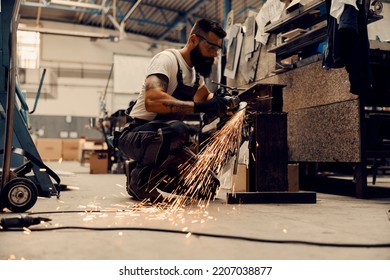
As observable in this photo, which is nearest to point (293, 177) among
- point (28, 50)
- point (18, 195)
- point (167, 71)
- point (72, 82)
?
point (167, 71)

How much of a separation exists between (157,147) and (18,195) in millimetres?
752

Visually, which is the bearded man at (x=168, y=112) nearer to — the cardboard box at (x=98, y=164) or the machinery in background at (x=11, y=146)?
the machinery in background at (x=11, y=146)

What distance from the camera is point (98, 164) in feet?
18.8

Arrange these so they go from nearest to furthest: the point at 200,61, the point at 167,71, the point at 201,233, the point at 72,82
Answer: the point at 201,233 < the point at 167,71 < the point at 200,61 < the point at 72,82

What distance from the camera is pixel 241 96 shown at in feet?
8.17

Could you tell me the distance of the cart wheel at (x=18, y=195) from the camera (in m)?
1.83

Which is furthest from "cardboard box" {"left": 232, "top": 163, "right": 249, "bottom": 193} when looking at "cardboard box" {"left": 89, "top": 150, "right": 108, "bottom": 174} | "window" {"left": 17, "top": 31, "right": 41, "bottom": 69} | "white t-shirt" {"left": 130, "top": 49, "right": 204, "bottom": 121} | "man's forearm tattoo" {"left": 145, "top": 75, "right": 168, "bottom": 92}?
"window" {"left": 17, "top": 31, "right": 41, "bottom": 69}

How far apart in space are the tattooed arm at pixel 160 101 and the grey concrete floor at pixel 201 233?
0.53 m

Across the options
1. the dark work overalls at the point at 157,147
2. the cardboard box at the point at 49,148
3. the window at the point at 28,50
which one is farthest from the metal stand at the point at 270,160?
the cardboard box at the point at 49,148

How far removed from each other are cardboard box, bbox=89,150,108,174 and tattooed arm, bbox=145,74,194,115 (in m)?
3.68

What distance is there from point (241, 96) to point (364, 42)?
78cm

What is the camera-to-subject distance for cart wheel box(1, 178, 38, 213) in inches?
72.2

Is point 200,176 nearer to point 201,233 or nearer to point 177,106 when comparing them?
point 177,106
